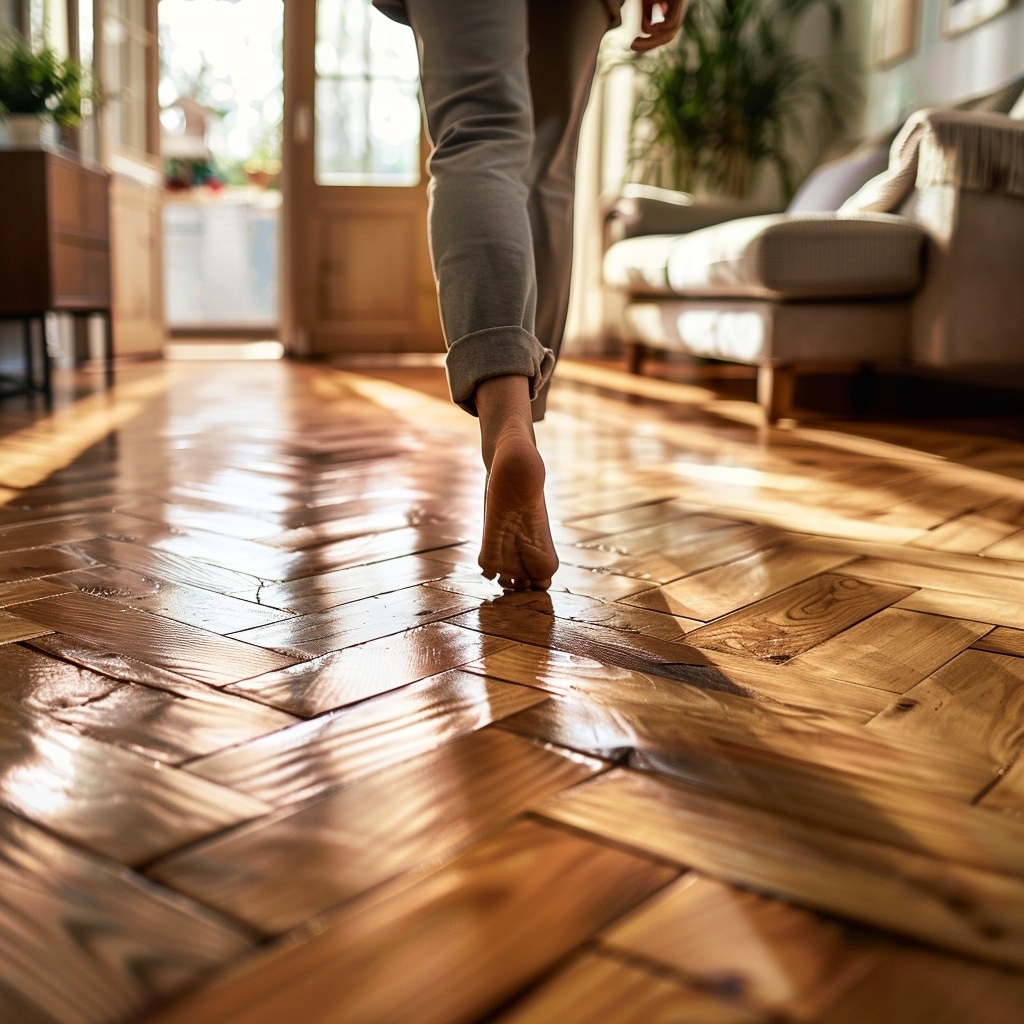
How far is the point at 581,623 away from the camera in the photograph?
863mm

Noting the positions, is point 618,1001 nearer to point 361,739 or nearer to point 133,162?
point 361,739

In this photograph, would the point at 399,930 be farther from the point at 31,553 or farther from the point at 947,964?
the point at 31,553

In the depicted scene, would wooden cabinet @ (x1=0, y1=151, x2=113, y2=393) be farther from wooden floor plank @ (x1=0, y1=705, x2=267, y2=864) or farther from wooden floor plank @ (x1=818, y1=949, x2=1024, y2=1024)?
wooden floor plank @ (x1=818, y1=949, x2=1024, y2=1024)

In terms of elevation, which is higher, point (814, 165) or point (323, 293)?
point (814, 165)

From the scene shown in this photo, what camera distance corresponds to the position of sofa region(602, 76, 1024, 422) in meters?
2.21

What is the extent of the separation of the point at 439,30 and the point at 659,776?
64 cm

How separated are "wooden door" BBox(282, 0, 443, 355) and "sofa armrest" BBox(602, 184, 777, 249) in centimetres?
139

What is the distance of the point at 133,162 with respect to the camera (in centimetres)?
468

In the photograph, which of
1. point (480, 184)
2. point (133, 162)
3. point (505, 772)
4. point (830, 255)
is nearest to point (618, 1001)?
point (505, 772)

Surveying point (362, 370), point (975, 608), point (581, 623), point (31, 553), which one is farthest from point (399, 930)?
point (362, 370)

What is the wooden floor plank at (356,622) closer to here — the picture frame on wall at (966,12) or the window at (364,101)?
the picture frame on wall at (966,12)

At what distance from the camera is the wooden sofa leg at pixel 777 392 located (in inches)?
96.3

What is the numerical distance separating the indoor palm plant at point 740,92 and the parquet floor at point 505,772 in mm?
3467

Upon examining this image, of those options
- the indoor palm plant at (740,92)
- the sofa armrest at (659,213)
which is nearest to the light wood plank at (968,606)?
the sofa armrest at (659,213)
